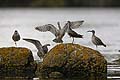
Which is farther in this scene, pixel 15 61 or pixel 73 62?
pixel 15 61

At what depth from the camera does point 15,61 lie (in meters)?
22.4

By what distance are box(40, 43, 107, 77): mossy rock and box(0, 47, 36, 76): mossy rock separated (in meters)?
0.63

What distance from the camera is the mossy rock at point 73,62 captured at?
2180 cm

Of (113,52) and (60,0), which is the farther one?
(60,0)

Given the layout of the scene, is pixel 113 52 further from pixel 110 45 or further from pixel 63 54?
pixel 63 54

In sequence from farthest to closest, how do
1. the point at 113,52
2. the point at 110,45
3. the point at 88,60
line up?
the point at 110,45 < the point at 113,52 < the point at 88,60

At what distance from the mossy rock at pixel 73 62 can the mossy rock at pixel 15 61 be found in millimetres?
629

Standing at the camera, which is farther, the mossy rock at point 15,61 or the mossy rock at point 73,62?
the mossy rock at point 15,61

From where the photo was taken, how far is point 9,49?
74.3 feet

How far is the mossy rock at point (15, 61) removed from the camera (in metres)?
22.4

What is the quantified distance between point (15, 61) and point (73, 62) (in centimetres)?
201

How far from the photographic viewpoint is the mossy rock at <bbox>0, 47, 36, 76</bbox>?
22.4m

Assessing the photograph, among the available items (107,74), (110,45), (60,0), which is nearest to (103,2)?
(60,0)

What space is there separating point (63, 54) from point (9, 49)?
195 cm
